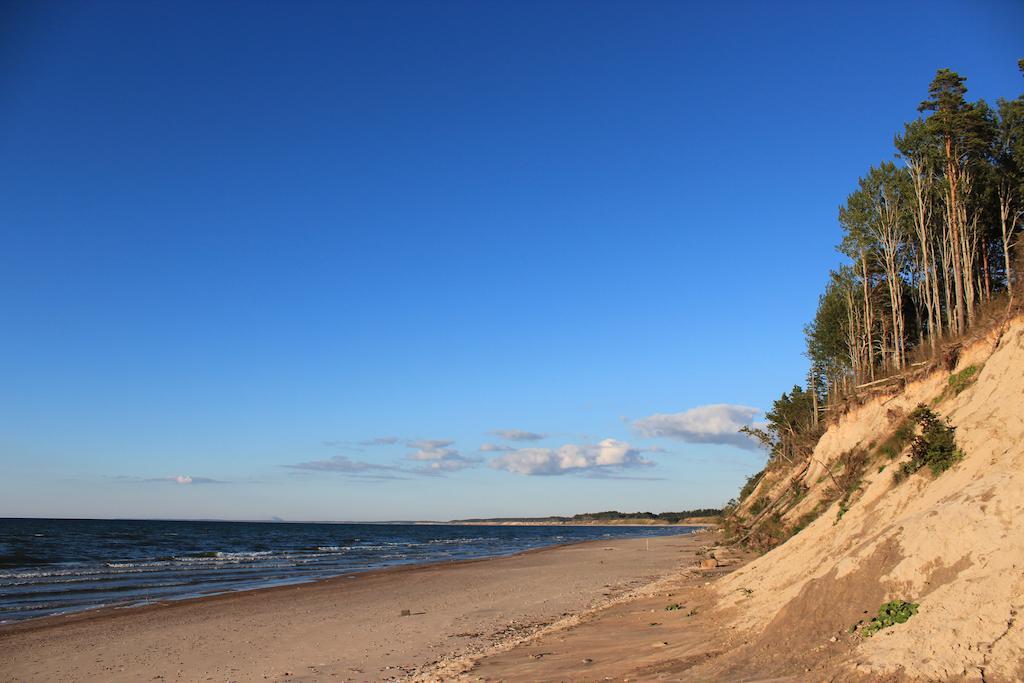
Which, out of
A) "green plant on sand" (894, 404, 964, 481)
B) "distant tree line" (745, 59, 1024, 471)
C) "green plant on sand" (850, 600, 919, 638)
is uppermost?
"distant tree line" (745, 59, 1024, 471)

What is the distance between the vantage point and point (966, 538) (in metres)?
9.23

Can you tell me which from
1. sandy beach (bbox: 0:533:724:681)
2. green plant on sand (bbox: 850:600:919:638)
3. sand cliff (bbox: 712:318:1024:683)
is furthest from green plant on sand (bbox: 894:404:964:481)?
sandy beach (bbox: 0:533:724:681)

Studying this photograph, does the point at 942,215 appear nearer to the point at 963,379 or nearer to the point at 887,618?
the point at 963,379

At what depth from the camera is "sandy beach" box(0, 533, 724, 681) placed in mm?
14047

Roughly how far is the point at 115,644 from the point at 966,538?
19.0m

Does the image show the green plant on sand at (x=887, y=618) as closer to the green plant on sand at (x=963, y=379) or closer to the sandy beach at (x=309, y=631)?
the sandy beach at (x=309, y=631)

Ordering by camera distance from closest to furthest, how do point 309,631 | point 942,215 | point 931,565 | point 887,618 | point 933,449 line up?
1. point 887,618
2. point 931,565
3. point 933,449
4. point 309,631
5. point 942,215

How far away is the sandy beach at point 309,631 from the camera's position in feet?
46.1

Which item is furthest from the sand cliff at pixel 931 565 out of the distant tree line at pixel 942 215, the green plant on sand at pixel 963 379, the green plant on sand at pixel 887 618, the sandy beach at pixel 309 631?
the distant tree line at pixel 942 215

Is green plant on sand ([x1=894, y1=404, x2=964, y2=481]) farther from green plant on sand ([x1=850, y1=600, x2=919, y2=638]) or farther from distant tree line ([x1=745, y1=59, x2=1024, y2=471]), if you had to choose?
distant tree line ([x1=745, y1=59, x2=1024, y2=471])

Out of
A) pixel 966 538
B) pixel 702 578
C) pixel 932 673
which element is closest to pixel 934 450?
pixel 966 538

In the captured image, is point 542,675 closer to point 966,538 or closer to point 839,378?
point 966,538

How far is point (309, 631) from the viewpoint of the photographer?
18.3 metres

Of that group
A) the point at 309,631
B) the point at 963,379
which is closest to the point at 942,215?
the point at 963,379
